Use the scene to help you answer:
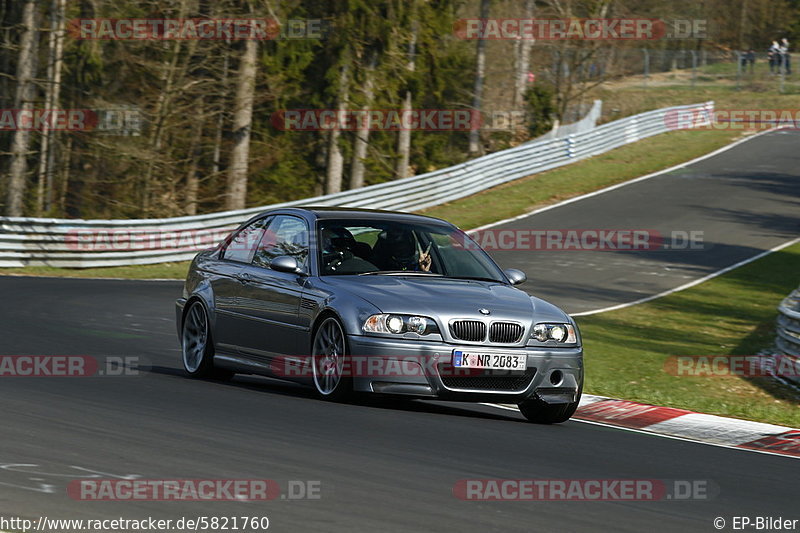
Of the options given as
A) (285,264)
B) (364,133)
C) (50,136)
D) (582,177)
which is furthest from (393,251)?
(364,133)

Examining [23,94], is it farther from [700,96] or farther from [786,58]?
[786,58]

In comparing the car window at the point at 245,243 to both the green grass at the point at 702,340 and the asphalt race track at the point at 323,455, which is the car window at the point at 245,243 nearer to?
the asphalt race track at the point at 323,455

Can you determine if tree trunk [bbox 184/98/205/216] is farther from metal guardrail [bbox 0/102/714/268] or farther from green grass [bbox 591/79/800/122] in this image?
green grass [bbox 591/79/800/122]

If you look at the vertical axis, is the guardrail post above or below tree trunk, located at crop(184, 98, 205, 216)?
above

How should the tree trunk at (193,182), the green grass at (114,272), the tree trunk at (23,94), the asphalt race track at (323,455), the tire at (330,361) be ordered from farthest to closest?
the tree trunk at (193,182) → the tree trunk at (23,94) → the green grass at (114,272) → the tire at (330,361) → the asphalt race track at (323,455)

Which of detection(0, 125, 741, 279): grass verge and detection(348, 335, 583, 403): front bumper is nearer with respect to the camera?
detection(348, 335, 583, 403): front bumper

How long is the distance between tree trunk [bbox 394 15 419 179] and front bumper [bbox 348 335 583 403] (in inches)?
1278

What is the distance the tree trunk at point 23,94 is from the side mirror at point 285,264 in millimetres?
22833

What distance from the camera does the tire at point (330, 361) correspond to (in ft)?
29.3


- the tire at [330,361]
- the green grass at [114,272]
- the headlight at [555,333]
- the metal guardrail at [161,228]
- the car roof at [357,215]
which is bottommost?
the green grass at [114,272]

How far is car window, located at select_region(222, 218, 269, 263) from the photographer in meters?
10.6

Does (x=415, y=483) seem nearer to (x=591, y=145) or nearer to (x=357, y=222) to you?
(x=357, y=222)

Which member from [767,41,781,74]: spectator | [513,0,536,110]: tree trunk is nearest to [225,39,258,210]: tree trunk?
[513,0,536,110]: tree trunk

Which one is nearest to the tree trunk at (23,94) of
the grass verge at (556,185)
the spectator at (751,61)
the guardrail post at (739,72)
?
the grass verge at (556,185)
